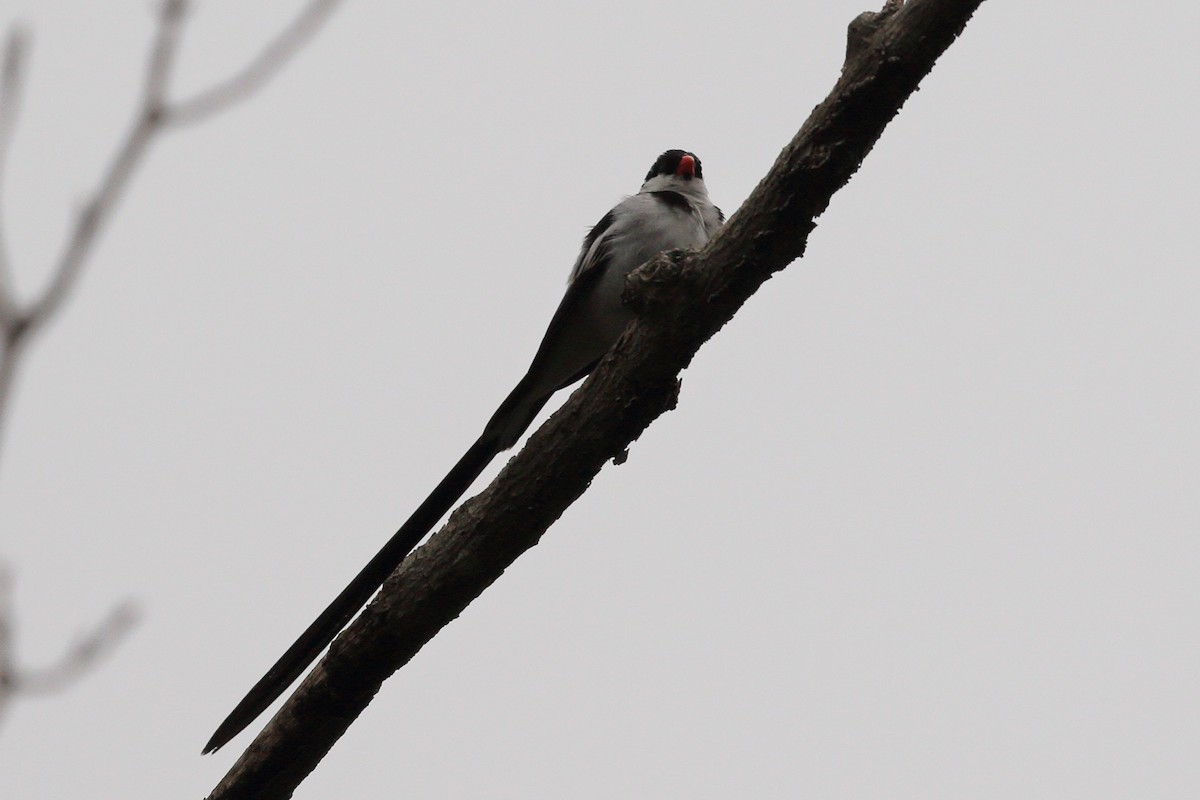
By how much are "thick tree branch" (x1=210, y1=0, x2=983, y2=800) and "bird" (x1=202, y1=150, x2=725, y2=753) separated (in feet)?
1.05

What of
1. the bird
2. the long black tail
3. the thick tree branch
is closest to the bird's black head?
the bird

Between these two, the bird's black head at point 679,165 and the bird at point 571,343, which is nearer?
the bird at point 571,343

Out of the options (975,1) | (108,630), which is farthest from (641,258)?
(108,630)

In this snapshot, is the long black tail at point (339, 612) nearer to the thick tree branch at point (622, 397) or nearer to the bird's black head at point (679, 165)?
the thick tree branch at point (622, 397)

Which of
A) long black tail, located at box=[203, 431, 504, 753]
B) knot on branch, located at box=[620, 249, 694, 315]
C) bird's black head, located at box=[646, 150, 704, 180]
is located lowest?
long black tail, located at box=[203, 431, 504, 753]

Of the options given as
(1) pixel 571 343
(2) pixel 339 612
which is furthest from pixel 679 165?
(2) pixel 339 612

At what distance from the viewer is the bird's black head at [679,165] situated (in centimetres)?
446

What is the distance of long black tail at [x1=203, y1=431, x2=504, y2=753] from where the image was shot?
122 inches

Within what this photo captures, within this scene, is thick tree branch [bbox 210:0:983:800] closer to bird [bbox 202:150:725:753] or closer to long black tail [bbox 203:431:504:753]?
long black tail [bbox 203:431:504:753]

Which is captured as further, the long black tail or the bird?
the bird

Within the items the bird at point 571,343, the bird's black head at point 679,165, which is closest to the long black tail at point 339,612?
the bird at point 571,343

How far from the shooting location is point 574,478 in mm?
2842

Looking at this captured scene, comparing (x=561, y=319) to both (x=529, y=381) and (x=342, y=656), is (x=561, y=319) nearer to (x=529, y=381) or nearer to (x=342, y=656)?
(x=529, y=381)

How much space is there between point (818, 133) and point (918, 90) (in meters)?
0.22
